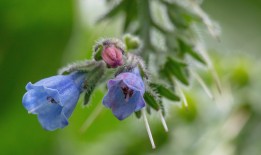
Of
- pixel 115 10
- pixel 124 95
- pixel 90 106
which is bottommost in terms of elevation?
pixel 90 106

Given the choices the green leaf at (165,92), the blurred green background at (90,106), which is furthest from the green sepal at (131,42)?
the blurred green background at (90,106)

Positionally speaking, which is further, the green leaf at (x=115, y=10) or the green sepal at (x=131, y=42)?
the green leaf at (x=115, y=10)

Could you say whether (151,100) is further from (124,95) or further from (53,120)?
(53,120)

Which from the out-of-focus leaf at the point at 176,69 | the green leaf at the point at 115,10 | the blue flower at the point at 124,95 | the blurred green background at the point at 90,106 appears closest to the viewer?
the blue flower at the point at 124,95

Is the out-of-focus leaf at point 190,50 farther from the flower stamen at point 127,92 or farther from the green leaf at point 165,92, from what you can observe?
the flower stamen at point 127,92

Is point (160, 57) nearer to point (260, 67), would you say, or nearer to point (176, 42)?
point (176, 42)

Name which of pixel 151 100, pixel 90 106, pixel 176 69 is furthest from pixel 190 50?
pixel 90 106

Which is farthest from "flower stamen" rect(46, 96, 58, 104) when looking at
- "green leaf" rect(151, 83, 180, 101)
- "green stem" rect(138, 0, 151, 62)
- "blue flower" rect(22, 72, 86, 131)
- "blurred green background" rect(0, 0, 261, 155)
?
"blurred green background" rect(0, 0, 261, 155)
